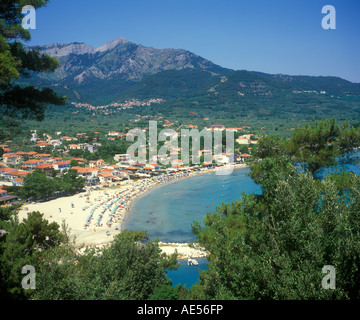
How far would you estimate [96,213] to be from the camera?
18.3 m

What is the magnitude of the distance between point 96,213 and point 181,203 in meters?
6.62

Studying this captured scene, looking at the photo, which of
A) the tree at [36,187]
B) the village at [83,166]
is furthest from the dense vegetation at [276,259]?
the village at [83,166]

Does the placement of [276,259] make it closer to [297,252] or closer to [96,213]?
[297,252]

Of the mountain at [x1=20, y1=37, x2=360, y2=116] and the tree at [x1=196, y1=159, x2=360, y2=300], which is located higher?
the mountain at [x1=20, y1=37, x2=360, y2=116]

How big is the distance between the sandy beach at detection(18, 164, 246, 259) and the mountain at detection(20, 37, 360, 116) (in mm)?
33895

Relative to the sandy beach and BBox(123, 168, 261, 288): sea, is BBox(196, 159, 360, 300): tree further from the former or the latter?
the sandy beach

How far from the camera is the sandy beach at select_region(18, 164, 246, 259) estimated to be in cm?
1433

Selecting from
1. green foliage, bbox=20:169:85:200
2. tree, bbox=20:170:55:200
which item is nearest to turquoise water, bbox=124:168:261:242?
green foliage, bbox=20:169:85:200

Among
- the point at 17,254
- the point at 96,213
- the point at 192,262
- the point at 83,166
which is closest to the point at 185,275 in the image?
the point at 192,262

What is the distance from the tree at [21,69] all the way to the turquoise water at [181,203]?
10.3 meters

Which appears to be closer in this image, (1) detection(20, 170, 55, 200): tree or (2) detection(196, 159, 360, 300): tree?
(2) detection(196, 159, 360, 300): tree

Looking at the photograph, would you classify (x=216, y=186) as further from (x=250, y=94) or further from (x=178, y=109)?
(x=250, y=94)

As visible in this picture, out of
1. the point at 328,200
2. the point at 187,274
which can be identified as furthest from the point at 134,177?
the point at 328,200

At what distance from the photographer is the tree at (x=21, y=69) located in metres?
4.45
